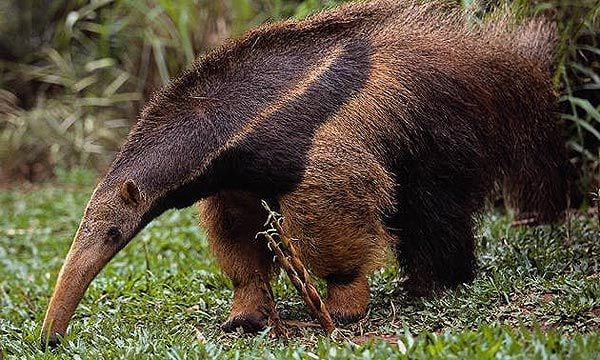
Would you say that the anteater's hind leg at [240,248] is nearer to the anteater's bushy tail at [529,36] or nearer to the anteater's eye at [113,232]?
the anteater's eye at [113,232]

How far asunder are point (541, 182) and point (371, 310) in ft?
5.77

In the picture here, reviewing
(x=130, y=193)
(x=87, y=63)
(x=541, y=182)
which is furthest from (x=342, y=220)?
(x=87, y=63)

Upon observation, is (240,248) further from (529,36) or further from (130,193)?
(529,36)

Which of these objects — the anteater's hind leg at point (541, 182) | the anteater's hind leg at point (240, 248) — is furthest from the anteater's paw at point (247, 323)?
the anteater's hind leg at point (541, 182)

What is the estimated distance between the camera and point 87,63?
531 inches

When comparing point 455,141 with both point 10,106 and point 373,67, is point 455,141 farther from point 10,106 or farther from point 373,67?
point 10,106

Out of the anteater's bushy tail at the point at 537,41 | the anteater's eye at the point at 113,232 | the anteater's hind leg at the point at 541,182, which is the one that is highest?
the anteater's bushy tail at the point at 537,41

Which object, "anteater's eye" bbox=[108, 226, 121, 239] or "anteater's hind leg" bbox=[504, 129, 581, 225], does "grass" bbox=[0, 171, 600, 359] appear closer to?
"anteater's hind leg" bbox=[504, 129, 581, 225]

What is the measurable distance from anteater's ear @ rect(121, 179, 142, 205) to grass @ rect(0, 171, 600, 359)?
676 millimetres

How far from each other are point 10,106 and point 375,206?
1027cm

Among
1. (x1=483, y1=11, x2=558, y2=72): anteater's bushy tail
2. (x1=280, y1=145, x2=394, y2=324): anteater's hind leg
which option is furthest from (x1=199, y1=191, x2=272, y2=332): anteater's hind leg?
(x1=483, y1=11, x2=558, y2=72): anteater's bushy tail

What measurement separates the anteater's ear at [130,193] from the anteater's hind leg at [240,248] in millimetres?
574

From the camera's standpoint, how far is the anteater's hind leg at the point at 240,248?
5.30m

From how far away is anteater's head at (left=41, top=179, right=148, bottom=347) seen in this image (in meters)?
4.77
